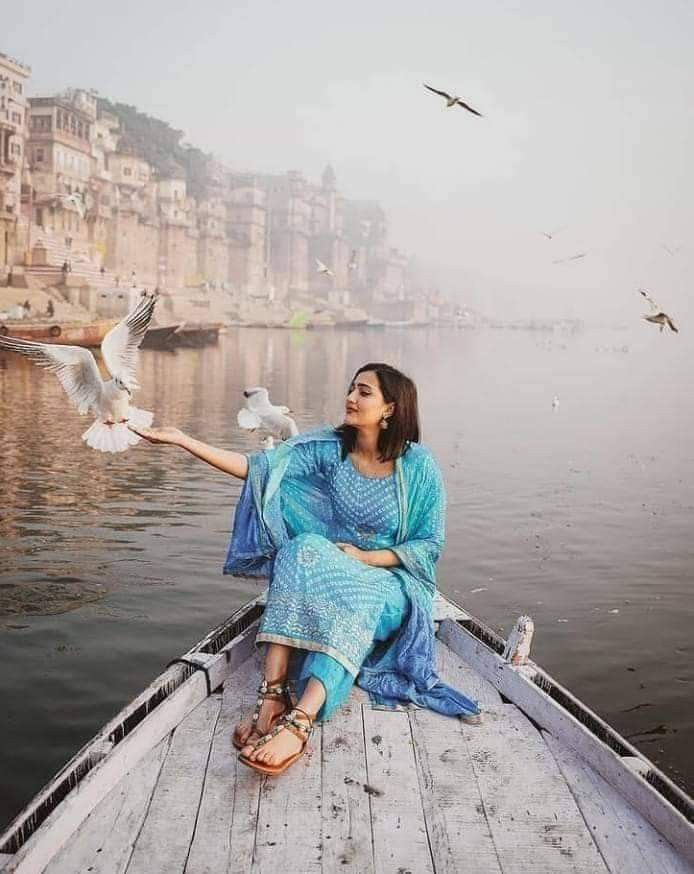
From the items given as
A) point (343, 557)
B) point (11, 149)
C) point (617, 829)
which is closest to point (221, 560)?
point (343, 557)

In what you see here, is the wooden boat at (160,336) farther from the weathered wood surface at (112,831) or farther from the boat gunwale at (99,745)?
the weathered wood surface at (112,831)

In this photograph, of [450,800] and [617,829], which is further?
[450,800]

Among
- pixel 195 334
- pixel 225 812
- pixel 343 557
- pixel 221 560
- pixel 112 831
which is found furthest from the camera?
pixel 195 334

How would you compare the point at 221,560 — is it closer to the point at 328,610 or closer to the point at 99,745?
the point at 328,610

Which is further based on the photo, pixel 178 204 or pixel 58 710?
pixel 178 204

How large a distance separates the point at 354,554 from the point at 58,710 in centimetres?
222

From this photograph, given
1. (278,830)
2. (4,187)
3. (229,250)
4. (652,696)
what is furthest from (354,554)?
(229,250)

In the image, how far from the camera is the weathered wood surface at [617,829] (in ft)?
7.65

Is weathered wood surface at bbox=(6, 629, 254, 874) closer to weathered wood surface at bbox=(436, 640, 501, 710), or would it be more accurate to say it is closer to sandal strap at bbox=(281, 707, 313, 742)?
sandal strap at bbox=(281, 707, 313, 742)

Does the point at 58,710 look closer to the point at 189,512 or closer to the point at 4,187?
the point at 189,512

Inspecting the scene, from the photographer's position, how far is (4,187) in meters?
40.2

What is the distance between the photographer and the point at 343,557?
10.6 feet

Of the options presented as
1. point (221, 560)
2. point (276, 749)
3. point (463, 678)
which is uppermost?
point (276, 749)

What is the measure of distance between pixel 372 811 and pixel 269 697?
0.61 meters
